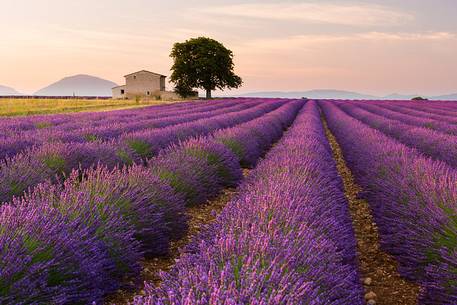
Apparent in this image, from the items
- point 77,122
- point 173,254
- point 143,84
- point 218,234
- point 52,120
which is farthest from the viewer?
point 143,84

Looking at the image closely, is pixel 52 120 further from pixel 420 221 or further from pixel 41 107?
pixel 41 107

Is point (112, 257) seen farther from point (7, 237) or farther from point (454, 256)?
point (454, 256)

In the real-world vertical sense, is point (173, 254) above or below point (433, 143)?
below

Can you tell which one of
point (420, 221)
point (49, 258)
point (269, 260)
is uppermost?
point (269, 260)

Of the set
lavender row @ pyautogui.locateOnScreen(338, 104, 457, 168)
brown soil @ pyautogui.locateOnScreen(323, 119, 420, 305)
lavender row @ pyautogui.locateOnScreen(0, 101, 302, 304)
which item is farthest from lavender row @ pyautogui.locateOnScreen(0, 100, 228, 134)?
lavender row @ pyautogui.locateOnScreen(338, 104, 457, 168)

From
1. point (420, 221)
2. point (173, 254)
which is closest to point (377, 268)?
point (420, 221)

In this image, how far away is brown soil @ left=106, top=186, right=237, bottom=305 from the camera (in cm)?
296

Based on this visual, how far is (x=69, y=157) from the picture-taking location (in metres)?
5.41

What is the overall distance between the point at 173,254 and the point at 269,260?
2008mm

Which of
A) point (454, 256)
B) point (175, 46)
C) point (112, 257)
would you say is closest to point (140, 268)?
point (112, 257)

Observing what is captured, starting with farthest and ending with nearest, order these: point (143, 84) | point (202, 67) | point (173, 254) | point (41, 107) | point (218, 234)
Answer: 1. point (143, 84)
2. point (202, 67)
3. point (41, 107)
4. point (173, 254)
5. point (218, 234)

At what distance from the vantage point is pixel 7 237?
2203 mm

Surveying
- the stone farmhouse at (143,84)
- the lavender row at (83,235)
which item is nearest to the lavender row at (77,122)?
the lavender row at (83,235)

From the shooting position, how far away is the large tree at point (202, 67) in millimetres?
47844
